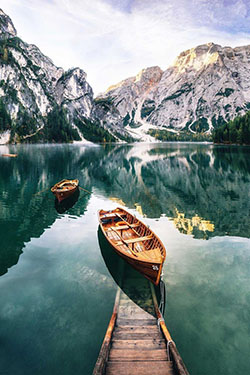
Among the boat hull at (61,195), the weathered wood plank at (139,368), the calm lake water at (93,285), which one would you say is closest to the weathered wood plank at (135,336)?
the weathered wood plank at (139,368)

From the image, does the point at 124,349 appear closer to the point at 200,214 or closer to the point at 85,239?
the point at 85,239

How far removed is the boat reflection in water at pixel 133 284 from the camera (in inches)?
458

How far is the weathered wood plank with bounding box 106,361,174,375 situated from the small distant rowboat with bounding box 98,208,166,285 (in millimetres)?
4608

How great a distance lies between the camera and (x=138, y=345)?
832 centimetres

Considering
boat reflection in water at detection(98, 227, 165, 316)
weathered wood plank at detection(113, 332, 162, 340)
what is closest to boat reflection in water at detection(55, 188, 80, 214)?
boat reflection in water at detection(98, 227, 165, 316)

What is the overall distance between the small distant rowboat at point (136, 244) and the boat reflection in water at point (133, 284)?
0.85 metres

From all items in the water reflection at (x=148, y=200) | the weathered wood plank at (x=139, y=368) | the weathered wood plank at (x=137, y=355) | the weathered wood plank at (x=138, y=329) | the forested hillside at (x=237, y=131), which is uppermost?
the forested hillside at (x=237, y=131)

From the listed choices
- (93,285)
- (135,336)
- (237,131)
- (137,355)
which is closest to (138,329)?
(135,336)

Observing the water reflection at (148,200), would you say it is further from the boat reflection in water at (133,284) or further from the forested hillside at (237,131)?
the forested hillside at (237,131)

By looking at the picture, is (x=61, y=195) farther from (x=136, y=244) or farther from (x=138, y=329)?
(x=138, y=329)

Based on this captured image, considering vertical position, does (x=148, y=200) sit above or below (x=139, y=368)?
below

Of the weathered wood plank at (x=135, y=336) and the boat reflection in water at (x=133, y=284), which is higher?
the weathered wood plank at (x=135, y=336)

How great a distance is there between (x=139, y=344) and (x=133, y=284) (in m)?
5.17

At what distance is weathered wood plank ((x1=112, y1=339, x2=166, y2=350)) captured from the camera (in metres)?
8.25
